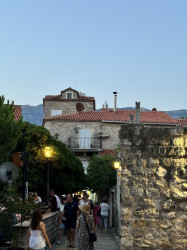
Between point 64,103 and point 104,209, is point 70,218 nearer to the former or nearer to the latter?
point 104,209

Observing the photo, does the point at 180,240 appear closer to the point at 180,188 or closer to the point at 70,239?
the point at 180,188

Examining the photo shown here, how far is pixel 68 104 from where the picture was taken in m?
55.1

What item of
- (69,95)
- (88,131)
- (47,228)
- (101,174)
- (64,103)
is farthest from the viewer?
(69,95)

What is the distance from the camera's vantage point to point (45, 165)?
30219mm

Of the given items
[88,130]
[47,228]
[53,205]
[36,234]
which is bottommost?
[47,228]

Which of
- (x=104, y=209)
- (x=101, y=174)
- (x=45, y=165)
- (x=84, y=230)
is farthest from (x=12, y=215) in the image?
(x=101, y=174)

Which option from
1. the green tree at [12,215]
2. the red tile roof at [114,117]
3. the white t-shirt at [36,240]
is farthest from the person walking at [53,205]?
the red tile roof at [114,117]

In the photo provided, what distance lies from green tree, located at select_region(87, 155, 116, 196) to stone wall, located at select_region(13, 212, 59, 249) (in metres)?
19.8

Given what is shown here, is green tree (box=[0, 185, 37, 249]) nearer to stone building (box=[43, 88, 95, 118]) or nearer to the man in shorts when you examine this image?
the man in shorts

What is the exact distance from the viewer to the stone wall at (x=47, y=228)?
1092cm

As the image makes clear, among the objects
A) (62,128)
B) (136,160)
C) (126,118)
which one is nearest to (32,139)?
(62,128)

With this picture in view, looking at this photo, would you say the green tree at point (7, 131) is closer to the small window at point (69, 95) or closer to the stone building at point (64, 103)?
the stone building at point (64, 103)

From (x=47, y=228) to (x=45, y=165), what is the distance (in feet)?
53.7

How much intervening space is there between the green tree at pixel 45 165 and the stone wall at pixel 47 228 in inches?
486
